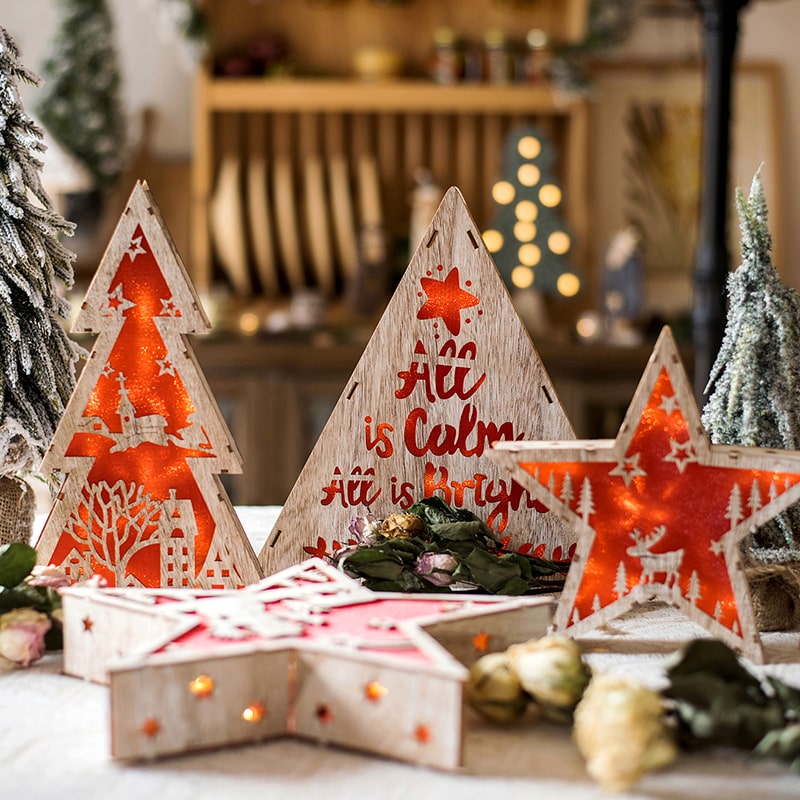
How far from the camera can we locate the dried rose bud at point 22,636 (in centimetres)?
74

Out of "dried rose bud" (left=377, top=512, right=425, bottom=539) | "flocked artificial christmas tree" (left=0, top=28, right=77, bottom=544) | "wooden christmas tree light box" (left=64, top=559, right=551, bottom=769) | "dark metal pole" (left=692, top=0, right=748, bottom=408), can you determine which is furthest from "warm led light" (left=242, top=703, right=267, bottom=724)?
"dark metal pole" (left=692, top=0, right=748, bottom=408)

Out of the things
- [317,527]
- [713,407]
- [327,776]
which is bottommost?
[327,776]

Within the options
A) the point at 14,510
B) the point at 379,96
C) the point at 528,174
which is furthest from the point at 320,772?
the point at 379,96

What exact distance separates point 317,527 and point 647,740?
1.26ft

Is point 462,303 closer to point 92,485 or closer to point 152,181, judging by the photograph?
point 92,485

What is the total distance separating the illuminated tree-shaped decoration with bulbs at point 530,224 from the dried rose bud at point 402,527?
5.87 ft

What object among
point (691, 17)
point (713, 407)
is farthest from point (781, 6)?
point (713, 407)

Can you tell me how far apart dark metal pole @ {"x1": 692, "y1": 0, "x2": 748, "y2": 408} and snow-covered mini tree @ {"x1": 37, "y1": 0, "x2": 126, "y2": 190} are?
72.1 inches

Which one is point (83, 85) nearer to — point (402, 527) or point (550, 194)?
point (550, 194)

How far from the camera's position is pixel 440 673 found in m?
0.60

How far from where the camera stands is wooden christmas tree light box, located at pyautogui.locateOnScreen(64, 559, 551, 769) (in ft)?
1.99

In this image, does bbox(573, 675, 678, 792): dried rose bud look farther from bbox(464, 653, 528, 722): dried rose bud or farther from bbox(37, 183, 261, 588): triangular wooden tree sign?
bbox(37, 183, 261, 588): triangular wooden tree sign

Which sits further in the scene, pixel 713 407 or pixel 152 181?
pixel 152 181

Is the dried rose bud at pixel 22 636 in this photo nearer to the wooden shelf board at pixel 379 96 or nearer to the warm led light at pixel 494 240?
the warm led light at pixel 494 240
